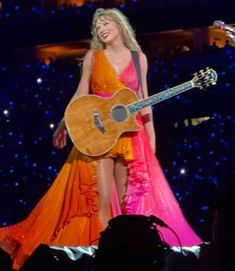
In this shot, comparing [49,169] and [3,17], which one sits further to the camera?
[3,17]

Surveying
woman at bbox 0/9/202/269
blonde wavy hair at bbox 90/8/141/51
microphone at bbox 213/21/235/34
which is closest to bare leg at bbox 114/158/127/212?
woman at bbox 0/9/202/269

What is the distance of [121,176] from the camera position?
536 cm

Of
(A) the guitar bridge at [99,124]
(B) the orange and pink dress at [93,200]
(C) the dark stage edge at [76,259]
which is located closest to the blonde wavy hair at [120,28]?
(B) the orange and pink dress at [93,200]

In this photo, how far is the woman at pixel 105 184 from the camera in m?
5.25

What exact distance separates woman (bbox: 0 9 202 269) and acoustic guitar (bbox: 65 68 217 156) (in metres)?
0.12

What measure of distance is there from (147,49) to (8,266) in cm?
682

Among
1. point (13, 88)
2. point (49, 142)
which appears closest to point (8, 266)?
point (49, 142)

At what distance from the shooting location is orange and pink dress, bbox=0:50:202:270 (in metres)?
5.25

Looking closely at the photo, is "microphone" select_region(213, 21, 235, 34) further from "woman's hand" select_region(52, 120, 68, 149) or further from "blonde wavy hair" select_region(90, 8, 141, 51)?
"woman's hand" select_region(52, 120, 68, 149)

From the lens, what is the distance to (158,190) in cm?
540

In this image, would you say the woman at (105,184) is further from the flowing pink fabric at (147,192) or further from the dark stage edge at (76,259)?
the dark stage edge at (76,259)

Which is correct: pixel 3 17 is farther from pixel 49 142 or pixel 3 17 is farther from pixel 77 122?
pixel 77 122

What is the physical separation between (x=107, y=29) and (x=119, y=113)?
0.69 m

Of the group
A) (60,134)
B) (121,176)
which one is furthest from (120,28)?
(121,176)
